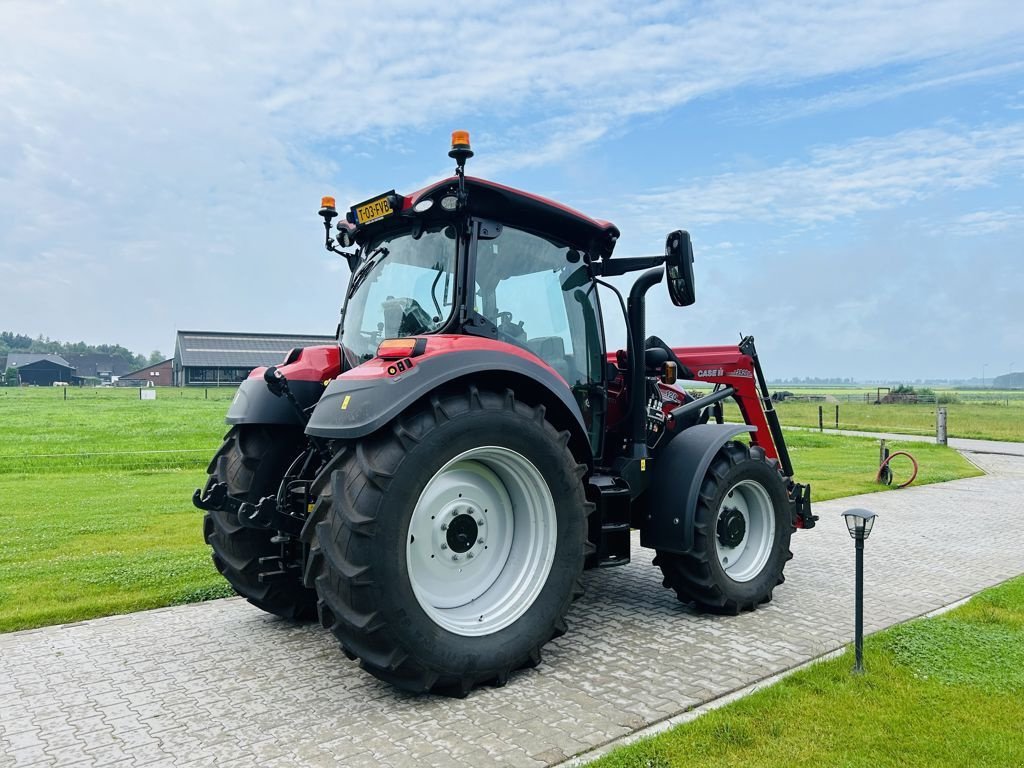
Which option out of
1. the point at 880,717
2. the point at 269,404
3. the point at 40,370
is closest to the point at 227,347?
the point at 40,370

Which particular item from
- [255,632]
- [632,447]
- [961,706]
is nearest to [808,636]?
[961,706]

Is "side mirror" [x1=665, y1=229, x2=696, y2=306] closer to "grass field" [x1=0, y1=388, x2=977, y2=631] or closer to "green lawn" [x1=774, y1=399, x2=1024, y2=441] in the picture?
"grass field" [x1=0, y1=388, x2=977, y2=631]

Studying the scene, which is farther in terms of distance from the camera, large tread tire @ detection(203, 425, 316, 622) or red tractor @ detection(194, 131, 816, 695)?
large tread tire @ detection(203, 425, 316, 622)

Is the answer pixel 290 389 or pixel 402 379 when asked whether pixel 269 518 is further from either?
pixel 402 379

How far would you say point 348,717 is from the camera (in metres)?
3.68

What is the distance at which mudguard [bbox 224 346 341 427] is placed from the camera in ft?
16.1

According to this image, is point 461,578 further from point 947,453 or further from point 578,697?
point 947,453

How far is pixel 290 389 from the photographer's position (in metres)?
4.94

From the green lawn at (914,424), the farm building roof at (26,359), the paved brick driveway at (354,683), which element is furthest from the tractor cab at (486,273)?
the farm building roof at (26,359)

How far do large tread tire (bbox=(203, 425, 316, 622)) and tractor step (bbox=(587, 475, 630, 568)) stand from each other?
79.1 inches

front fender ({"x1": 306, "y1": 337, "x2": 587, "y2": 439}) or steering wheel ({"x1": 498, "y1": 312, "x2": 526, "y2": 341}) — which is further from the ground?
steering wheel ({"x1": 498, "y1": 312, "x2": 526, "y2": 341})

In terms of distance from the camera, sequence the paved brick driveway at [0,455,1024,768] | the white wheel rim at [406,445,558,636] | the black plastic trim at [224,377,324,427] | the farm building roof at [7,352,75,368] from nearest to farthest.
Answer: the paved brick driveway at [0,455,1024,768] → the white wheel rim at [406,445,558,636] → the black plastic trim at [224,377,324,427] → the farm building roof at [7,352,75,368]

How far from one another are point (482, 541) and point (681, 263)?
2.32 meters

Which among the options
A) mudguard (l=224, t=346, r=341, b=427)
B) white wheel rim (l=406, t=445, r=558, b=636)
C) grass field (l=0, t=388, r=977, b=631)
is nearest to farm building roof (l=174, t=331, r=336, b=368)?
grass field (l=0, t=388, r=977, b=631)
